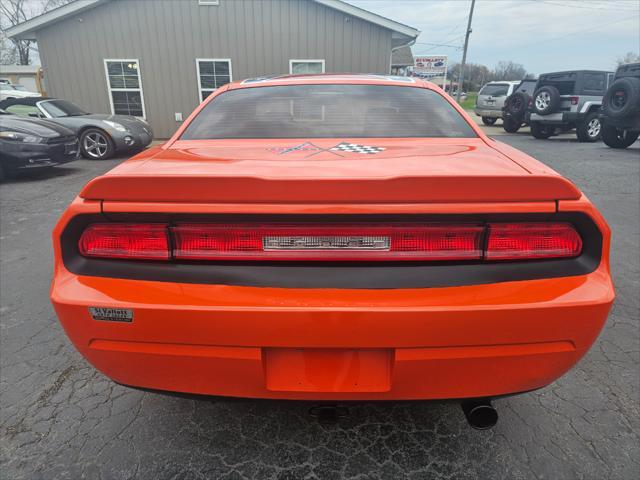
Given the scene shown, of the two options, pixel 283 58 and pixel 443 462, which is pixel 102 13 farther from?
pixel 443 462

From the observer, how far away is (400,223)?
139 cm

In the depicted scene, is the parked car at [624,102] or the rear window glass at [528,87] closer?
the parked car at [624,102]

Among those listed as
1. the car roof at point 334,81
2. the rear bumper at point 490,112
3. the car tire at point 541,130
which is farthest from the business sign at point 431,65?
the car roof at point 334,81

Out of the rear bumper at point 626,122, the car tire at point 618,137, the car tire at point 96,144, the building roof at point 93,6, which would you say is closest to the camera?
the car tire at point 96,144

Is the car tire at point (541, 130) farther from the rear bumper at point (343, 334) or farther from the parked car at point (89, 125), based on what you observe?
the rear bumper at point (343, 334)

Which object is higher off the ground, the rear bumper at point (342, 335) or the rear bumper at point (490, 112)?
the rear bumper at point (342, 335)

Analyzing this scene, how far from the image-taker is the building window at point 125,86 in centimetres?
1343

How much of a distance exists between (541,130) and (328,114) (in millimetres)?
14243

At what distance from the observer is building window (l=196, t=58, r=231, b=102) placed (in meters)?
13.4

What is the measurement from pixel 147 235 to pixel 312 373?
72 cm

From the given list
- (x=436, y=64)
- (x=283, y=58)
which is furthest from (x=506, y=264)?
(x=436, y=64)

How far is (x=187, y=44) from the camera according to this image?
13.2 m

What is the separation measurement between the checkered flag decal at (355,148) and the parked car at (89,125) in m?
9.26

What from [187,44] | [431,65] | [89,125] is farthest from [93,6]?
[431,65]
